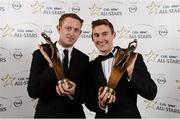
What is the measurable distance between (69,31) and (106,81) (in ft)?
1.22

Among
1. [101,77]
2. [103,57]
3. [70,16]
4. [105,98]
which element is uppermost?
[70,16]

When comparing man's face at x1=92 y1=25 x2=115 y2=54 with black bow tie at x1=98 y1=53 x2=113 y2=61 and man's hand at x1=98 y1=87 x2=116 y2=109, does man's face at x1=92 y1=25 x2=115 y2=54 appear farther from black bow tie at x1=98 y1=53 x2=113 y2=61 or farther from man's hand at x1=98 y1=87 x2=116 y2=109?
man's hand at x1=98 y1=87 x2=116 y2=109

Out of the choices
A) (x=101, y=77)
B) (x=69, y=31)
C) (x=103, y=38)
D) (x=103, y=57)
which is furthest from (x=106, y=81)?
(x=69, y=31)

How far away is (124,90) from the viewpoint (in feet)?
6.32

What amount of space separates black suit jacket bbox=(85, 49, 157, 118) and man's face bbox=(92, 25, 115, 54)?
9cm

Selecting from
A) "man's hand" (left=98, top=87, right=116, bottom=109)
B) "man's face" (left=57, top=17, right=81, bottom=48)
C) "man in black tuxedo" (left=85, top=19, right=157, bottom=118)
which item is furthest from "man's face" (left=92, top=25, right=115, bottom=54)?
"man's hand" (left=98, top=87, right=116, bottom=109)

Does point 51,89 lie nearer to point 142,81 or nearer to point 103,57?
point 103,57

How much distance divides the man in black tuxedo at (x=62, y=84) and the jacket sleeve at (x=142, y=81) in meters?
0.31

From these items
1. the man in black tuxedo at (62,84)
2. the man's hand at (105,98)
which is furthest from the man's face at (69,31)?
the man's hand at (105,98)

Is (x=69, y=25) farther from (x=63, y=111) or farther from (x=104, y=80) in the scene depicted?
(x=63, y=111)

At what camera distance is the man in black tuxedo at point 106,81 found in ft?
6.27

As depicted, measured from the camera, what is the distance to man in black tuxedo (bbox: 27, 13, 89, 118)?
1898 millimetres

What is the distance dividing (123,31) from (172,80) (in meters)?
0.45

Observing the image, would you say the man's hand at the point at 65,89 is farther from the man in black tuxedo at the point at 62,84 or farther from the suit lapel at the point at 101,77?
the suit lapel at the point at 101,77
